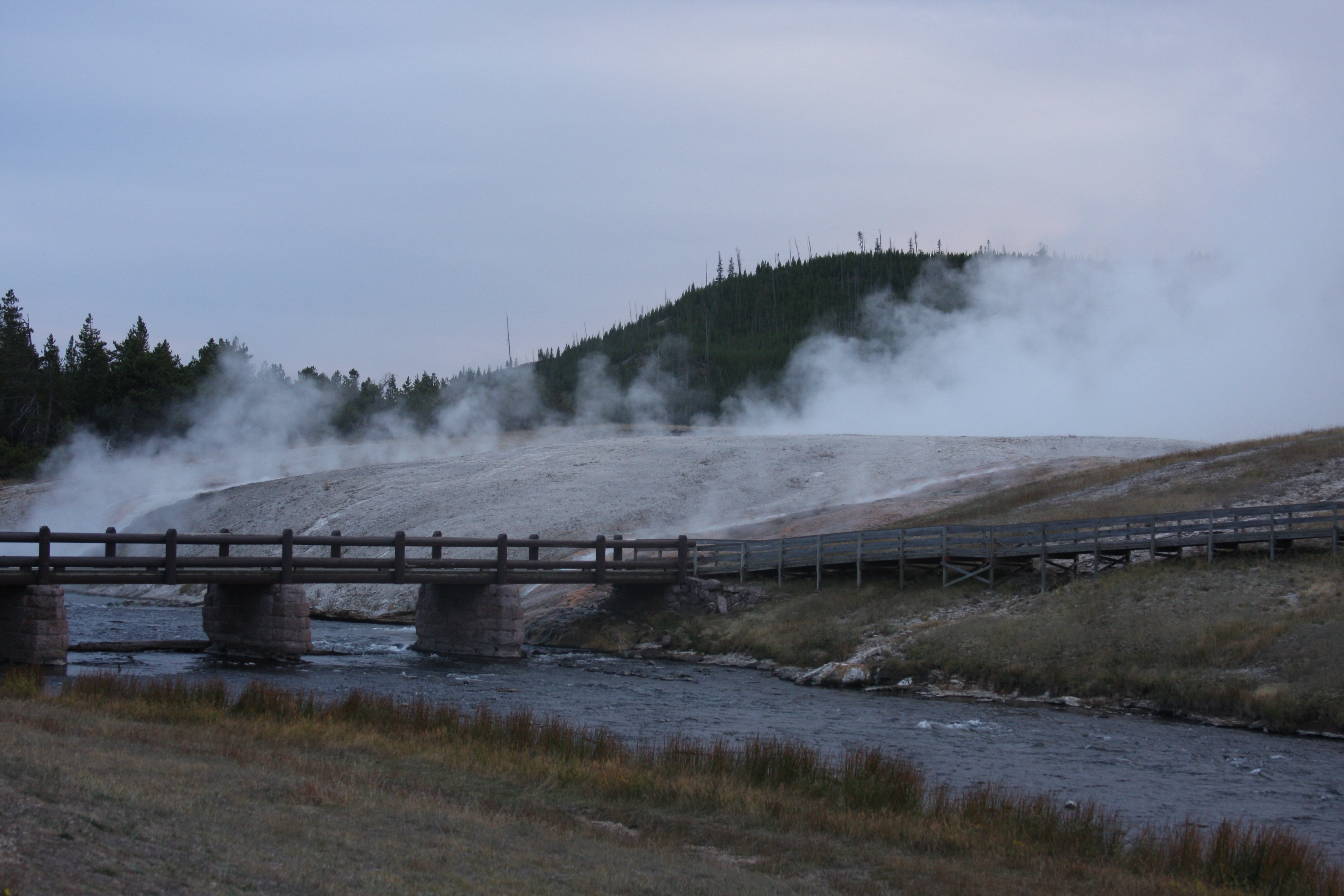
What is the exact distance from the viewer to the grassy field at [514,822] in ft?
32.1

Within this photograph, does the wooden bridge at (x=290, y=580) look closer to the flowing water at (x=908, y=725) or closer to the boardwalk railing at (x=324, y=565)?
the boardwalk railing at (x=324, y=565)

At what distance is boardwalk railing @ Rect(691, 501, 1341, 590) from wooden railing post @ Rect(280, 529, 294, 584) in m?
14.6

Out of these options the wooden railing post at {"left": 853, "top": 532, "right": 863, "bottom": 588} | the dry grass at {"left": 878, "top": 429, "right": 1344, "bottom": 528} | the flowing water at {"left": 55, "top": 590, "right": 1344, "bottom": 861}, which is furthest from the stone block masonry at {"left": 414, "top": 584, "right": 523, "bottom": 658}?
the dry grass at {"left": 878, "top": 429, "right": 1344, "bottom": 528}

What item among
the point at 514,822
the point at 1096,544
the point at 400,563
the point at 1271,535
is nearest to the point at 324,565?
the point at 400,563

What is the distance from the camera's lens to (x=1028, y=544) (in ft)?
115

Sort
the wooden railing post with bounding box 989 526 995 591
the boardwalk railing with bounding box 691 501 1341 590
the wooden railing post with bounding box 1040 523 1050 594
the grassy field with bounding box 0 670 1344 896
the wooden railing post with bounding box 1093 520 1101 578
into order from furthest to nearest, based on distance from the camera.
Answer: the wooden railing post with bounding box 989 526 995 591, the wooden railing post with bounding box 1040 523 1050 594, the wooden railing post with bounding box 1093 520 1101 578, the boardwalk railing with bounding box 691 501 1341 590, the grassy field with bounding box 0 670 1344 896

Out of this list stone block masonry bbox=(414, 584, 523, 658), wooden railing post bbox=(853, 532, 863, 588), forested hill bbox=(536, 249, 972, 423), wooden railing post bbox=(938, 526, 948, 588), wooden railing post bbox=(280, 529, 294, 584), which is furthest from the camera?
forested hill bbox=(536, 249, 972, 423)

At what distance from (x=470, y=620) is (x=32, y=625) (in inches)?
515

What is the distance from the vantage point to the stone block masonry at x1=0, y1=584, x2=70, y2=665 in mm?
29500

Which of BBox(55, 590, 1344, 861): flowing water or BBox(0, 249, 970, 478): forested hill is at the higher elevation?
BBox(0, 249, 970, 478): forested hill

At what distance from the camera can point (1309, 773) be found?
64.4 ft

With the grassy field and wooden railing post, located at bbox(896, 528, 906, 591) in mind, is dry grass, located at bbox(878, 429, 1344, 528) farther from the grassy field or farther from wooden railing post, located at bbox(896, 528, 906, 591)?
the grassy field

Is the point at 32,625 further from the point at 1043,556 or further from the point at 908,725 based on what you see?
the point at 1043,556

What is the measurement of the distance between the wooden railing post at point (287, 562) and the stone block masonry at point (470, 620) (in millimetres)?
5984
